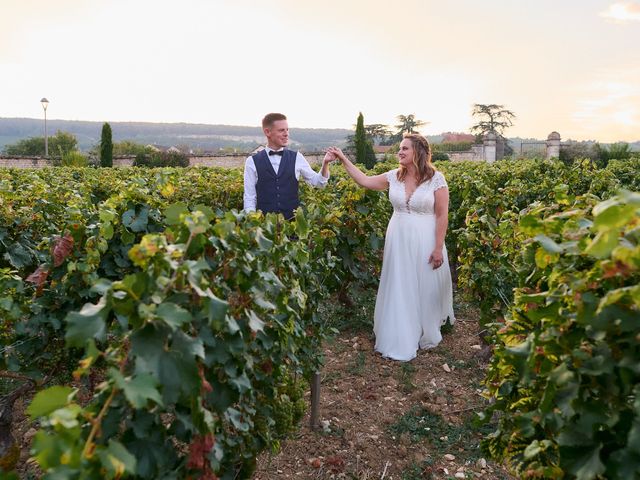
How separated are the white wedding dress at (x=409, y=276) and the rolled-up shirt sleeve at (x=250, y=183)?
1234 mm

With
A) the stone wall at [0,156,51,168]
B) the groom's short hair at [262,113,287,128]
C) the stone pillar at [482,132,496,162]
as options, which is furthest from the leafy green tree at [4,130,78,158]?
the groom's short hair at [262,113,287,128]

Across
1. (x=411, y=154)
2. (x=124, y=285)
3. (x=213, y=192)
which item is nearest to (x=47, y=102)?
(x=213, y=192)

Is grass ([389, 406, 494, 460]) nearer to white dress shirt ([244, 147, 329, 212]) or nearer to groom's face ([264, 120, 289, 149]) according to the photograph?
white dress shirt ([244, 147, 329, 212])

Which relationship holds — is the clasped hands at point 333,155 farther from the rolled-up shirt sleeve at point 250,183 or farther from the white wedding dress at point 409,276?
the rolled-up shirt sleeve at point 250,183

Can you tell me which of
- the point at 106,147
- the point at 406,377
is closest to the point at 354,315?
→ the point at 406,377

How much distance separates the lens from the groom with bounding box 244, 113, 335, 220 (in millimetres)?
5105

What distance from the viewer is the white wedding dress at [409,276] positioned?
5.05m

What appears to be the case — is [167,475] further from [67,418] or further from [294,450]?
[294,450]

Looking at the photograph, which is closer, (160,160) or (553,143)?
(160,160)

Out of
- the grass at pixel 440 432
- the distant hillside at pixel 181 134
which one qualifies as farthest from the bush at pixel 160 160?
the distant hillside at pixel 181 134

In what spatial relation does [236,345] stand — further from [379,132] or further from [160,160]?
[379,132]

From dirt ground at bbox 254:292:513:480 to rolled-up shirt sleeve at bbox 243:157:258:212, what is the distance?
1.53 m

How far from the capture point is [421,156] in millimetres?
4949

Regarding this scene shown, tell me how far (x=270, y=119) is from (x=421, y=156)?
1371 millimetres
